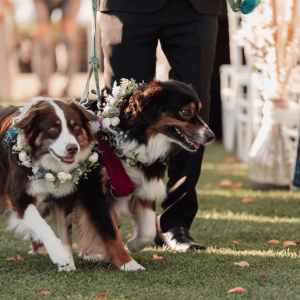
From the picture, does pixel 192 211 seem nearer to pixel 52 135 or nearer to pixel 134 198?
pixel 134 198

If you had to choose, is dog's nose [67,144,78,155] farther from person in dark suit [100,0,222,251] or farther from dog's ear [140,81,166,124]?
person in dark suit [100,0,222,251]

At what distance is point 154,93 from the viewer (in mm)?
2441

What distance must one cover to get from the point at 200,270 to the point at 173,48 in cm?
145

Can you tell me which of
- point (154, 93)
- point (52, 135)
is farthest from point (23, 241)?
point (154, 93)

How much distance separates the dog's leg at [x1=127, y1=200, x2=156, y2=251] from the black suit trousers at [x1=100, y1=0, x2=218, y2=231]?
387mm

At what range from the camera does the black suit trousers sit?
2797 millimetres

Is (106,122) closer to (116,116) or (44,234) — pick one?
(116,116)

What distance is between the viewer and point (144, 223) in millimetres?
2693

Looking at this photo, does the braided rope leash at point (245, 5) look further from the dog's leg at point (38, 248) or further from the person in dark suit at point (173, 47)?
the dog's leg at point (38, 248)

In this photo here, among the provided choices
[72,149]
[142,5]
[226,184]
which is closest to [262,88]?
[226,184]

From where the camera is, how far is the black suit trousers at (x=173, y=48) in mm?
2797

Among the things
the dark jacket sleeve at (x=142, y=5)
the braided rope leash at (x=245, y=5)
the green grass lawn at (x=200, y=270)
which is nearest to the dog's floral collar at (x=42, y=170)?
the green grass lawn at (x=200, y=270)

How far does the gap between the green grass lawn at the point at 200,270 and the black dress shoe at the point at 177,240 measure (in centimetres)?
8

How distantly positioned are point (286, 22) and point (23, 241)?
326 centimetres
